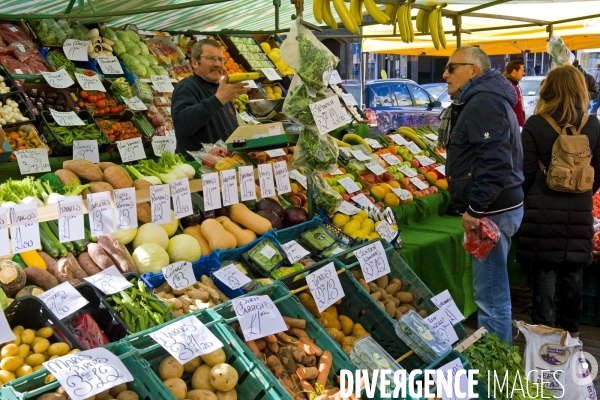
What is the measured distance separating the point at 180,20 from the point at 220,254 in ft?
15.1

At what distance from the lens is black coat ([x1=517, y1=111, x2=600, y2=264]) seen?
422 centimetres

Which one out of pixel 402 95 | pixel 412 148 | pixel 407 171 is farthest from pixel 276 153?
pixel 402 95

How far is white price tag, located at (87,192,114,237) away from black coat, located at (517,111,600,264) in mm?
2758

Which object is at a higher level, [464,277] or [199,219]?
[199,219]

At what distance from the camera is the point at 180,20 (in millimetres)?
7078

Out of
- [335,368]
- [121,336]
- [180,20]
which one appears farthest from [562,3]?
[121,336]

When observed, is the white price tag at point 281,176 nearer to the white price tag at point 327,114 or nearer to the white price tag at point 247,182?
the white price tag at point 247,182

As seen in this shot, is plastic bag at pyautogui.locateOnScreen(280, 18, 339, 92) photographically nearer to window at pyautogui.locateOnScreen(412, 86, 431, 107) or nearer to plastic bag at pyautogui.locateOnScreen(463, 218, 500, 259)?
plastic bag at pyautogui.locateOnScreen(463, 218, 500, 259)

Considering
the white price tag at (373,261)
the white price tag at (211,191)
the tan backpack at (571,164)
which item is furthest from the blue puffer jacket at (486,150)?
the white price tag at (211,191)

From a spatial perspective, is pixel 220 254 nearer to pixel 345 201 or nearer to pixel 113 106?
pixel 345 201

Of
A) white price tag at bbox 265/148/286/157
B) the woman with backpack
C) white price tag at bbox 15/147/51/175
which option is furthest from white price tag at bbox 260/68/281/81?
the woman with backpack

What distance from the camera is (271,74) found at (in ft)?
23.8

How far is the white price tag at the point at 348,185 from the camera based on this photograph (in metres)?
4.63

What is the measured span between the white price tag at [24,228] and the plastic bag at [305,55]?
4.84 feet
